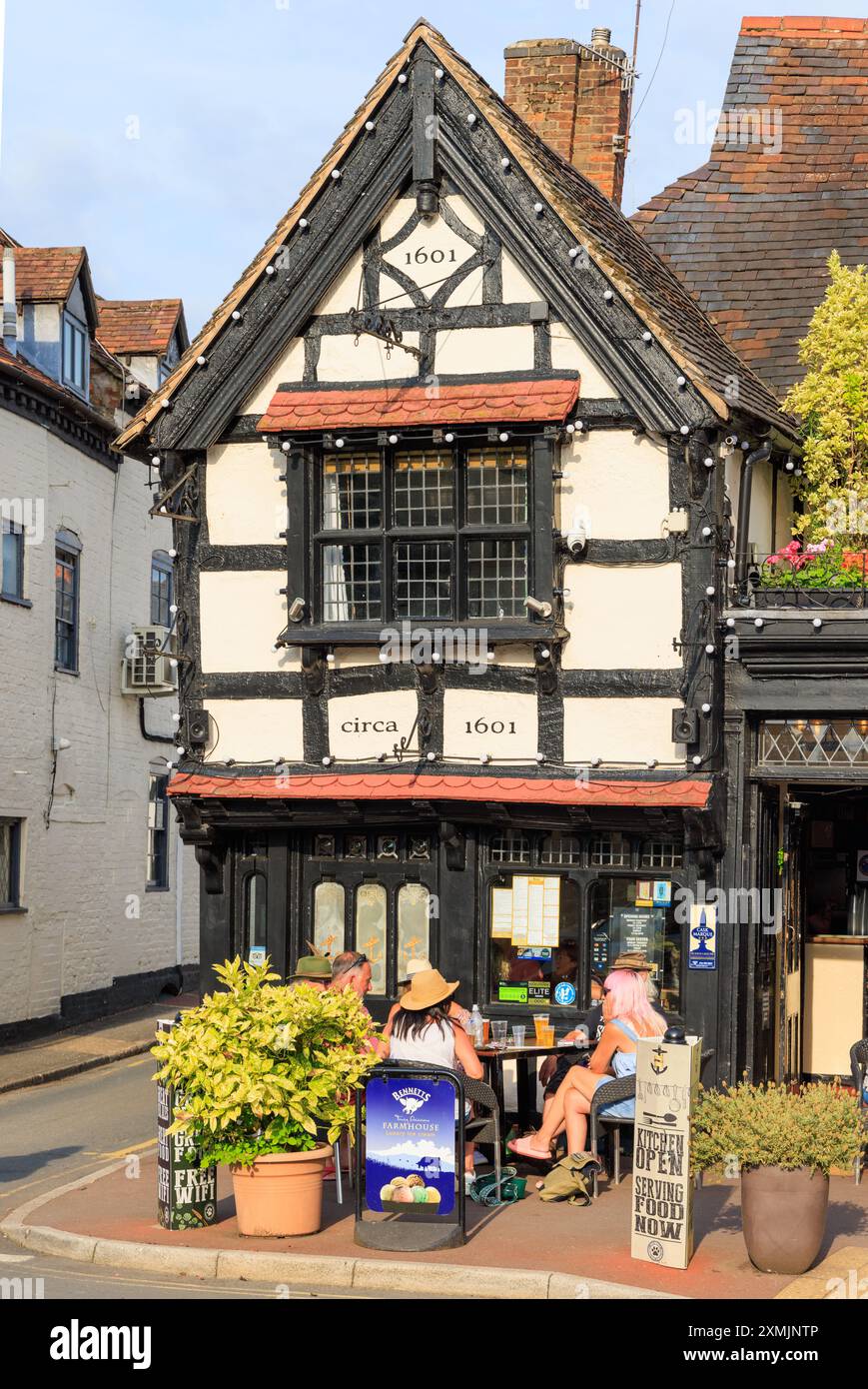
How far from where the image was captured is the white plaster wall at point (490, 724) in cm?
1598

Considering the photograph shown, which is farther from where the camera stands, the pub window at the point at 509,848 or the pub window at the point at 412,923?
the pub window at the point at 412,923

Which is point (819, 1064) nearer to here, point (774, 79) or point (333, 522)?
point (333, 522)

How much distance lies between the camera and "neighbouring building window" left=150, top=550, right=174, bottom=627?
95.5 ft

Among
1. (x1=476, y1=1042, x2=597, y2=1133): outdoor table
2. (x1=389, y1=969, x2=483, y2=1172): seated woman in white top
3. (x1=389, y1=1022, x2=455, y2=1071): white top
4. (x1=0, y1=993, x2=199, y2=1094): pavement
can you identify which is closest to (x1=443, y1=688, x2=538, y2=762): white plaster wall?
(x1=476, y1=1042, x2=597, y2=1133): outdoor table

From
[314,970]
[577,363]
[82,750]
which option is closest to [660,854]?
[314,970]

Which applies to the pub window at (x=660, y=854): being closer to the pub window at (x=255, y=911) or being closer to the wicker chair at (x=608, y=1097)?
the wicker chair at (x=608, y=1097)

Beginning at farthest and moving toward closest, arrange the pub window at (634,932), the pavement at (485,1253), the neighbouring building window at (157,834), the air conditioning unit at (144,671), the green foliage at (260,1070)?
the neighbouring building window at (157,834), the air conditioning unit at (144,671), the pub window at (634,932), the green foliage at (260,1070), the pavement at (485,1253)

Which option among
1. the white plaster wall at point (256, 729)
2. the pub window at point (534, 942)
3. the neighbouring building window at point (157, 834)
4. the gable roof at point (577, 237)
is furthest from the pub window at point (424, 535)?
the neighbouring building window at point (157, 834)

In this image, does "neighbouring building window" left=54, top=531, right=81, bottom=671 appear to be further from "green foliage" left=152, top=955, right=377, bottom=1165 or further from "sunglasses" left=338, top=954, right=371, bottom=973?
"green foliage" left=152, top=955, right=377, bottom=1165

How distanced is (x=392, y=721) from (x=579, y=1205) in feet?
16.7

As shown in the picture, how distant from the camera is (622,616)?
15750mm

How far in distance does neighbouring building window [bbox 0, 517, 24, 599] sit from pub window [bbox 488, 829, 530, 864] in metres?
9.53

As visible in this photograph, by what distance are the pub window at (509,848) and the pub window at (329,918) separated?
1538 millimetres
